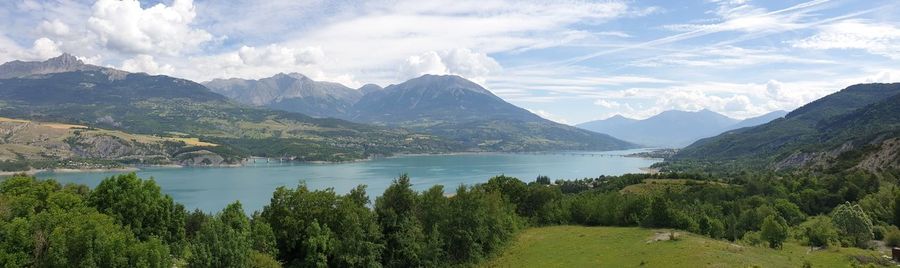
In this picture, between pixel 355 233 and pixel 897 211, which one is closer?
pixel 355 233

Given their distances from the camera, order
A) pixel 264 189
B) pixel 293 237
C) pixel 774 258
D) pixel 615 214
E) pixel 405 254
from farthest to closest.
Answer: pixel 264 189 < pixel 615 214 < pixel 405 254 < pixel 293 237 < pixel 774 258

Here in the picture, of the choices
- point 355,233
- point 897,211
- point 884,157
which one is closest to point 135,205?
point 355,233

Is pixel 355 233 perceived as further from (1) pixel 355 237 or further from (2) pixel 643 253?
(2) pixel 643 253

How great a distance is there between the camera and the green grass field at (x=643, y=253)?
103 ft

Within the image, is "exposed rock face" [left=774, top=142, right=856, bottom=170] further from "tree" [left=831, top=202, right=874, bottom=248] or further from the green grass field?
the green grass field

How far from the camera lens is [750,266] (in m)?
27.8

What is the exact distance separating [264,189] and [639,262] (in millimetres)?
134866

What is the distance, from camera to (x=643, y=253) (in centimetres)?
3544

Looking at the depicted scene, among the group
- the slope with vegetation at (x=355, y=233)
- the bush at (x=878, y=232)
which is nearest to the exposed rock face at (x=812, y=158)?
the bush at (x=878, y=232)

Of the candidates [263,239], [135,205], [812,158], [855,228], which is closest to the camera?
[263,239]

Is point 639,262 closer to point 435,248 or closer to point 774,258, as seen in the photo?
point 774,258

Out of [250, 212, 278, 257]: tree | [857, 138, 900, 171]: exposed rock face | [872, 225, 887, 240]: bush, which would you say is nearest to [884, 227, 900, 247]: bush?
[872, 225, 887, 240]: bush

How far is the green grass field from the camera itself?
3138 centimetres

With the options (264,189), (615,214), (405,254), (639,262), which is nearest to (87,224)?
(405,254)
